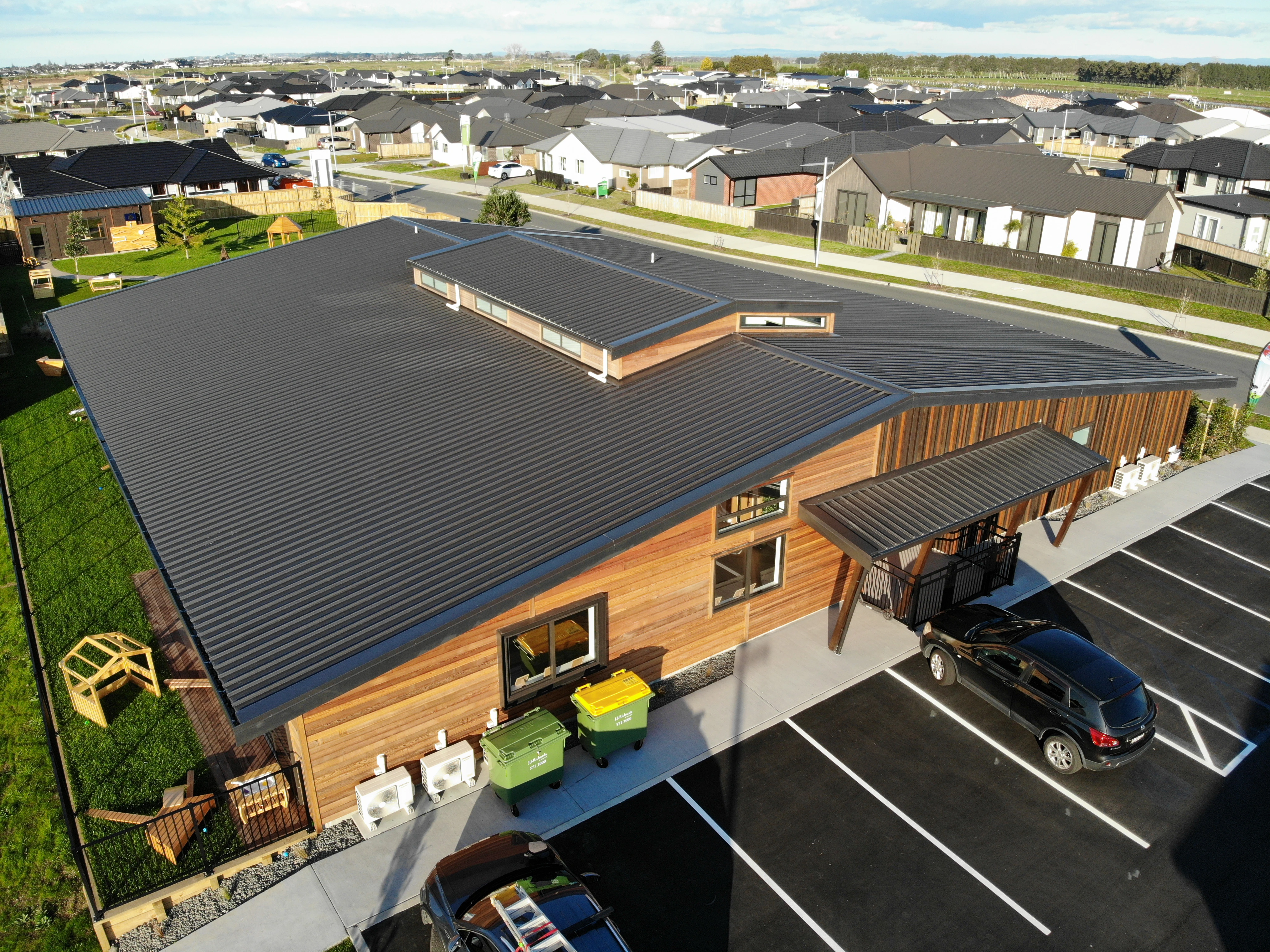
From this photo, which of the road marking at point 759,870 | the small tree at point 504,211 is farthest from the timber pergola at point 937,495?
the small tree at point 504,211

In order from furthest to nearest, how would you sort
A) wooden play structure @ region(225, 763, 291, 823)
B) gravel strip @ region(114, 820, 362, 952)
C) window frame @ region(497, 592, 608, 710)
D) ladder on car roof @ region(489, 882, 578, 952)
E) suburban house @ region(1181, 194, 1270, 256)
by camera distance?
suburban house @ region(1181, 194, 1270, 256) → window frame @ region(497, 592, 608, 710) → wooden play structure @ region(225, 763, 291, 823) → gravel strip @ region(114, 820, 362, 952) → ladder on car roof @ region(489, 882, 578, 952)

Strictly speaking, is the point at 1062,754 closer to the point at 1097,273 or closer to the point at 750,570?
the point at 750,570

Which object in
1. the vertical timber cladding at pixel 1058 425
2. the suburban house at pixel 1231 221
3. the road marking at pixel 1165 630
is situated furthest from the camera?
the suburban house at pixel 1231 221

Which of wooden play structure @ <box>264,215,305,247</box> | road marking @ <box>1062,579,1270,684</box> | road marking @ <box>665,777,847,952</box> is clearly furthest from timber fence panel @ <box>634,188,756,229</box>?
road marking @ <box>665,777,847,952</box>

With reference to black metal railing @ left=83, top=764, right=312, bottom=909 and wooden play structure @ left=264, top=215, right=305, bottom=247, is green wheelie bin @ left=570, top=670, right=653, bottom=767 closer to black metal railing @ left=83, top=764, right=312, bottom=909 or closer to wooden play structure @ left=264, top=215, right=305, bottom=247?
black metal railing @ left=83, top=764, right=312, bottom=909

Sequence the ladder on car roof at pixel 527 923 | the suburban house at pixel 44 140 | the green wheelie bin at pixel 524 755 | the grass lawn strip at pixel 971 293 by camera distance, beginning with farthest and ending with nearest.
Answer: the suburban house at pixel 44 140 < the grass lawn strip at pixel 971 293 < the green wheelie bin at pixel 524 755 < the ladder on car roof at pixel 527 923

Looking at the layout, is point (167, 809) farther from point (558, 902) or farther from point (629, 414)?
point (629, 414)

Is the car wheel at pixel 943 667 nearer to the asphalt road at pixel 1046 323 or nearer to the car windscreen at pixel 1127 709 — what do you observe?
the car windscreen at pixel 1127 709
